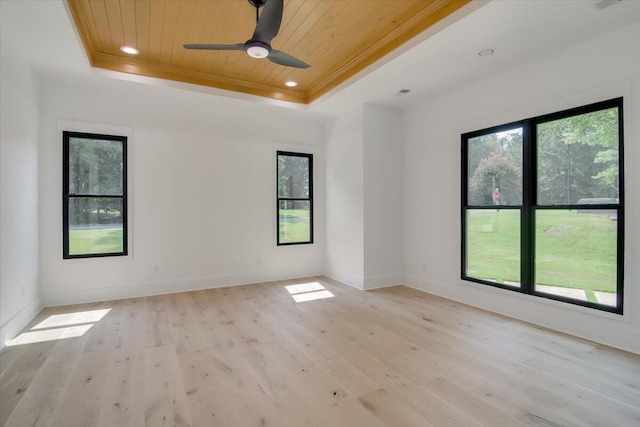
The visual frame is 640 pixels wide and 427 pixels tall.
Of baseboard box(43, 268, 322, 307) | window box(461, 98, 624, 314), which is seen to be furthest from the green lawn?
window box(461, 98, 624, 314)

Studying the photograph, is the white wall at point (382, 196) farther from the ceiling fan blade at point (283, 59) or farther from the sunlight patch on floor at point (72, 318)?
the sunlight patch on floor at point (72, 318)

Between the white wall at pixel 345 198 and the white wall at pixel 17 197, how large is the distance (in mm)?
3987

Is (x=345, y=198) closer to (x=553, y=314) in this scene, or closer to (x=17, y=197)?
(x=553, y=314)

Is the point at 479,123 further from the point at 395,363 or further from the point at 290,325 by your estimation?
the point at 290,325

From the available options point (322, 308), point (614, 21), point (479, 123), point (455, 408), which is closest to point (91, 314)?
point (322, 308)

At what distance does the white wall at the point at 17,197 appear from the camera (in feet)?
9.35

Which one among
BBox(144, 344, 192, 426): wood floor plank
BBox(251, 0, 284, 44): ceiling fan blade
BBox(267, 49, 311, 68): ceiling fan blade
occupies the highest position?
BBox(251, 0, 284, 44): ceiling fan blade

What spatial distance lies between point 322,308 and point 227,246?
6.47 feet

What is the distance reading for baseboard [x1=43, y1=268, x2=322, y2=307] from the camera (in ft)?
13.0

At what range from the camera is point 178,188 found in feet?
15.1

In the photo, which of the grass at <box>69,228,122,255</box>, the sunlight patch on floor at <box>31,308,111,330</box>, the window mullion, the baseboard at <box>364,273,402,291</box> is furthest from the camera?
the baseboard at <box>364,273,402,291</box>

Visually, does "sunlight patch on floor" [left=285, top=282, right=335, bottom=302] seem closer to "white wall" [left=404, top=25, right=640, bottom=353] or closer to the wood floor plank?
"white wall" [left=404, top=25, right=640, bottom=353]

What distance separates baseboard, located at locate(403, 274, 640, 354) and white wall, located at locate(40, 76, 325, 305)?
267 cm

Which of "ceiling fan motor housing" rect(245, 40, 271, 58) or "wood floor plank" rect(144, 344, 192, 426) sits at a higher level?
"ceiling fan motor housing" rect(245, 40, 271, 58)
